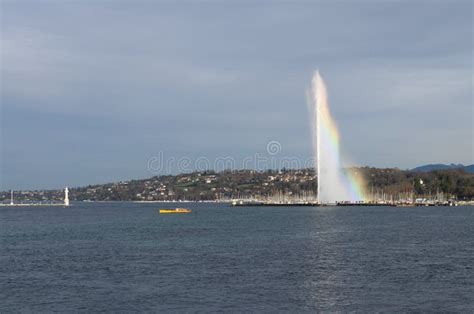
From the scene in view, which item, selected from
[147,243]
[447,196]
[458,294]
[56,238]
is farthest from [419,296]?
[447,196]

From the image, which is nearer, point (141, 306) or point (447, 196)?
point (141, 306)

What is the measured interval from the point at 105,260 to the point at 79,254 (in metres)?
5.27

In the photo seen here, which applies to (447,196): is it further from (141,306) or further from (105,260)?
(141,306)

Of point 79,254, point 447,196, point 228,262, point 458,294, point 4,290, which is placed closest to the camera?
point 458,294

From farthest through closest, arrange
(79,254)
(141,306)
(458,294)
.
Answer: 1. (79,254)
2. (458,294)
3. (141,306)

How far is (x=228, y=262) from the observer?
135 ft

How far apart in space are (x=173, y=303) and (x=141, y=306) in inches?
56.2

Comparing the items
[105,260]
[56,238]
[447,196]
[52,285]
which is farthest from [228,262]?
[447,196]

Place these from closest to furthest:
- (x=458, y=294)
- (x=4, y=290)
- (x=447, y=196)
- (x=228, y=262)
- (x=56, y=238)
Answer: (x=458, y=294)
(x=4, y=290)
(x=228, y=262)
(x=56, y=238)
(x=447, y=196)

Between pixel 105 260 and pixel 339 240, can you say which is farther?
pixel 339 240

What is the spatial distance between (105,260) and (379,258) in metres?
18.7

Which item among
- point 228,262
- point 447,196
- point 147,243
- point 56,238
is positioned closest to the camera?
point 228,262

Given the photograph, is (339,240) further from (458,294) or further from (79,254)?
(458,294)

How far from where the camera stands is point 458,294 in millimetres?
29016
